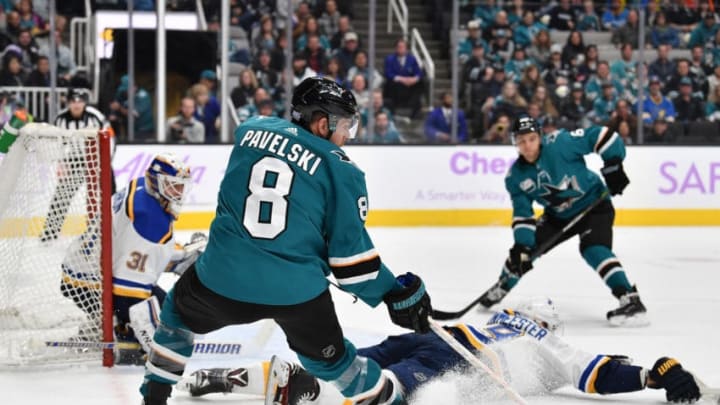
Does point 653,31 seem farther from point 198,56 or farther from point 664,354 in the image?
point 664,354

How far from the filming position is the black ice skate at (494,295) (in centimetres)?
563

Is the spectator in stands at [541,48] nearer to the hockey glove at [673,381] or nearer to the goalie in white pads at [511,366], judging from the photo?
the goalie in white pads at [511,366]

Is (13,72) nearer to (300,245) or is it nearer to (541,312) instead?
(541,312)

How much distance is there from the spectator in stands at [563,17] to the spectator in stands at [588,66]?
1.20ft

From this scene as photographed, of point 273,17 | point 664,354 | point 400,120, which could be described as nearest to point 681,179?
point 400,120

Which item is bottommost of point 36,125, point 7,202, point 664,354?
point 664,354

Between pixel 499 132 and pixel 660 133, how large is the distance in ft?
4.31

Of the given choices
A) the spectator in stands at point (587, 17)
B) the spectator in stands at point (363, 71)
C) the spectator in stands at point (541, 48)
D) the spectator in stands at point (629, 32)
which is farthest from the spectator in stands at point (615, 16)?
the spectator in stands at point (363, 71)

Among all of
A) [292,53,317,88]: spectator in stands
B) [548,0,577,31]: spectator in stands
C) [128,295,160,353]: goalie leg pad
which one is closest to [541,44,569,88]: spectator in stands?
[548,0,577,31]: spectator in stands

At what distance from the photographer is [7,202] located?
4211mm

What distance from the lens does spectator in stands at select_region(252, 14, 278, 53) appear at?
364 inches

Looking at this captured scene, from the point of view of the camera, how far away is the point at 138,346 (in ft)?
13.7

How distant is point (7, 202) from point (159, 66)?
475cm

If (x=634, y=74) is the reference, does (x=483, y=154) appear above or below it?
below
